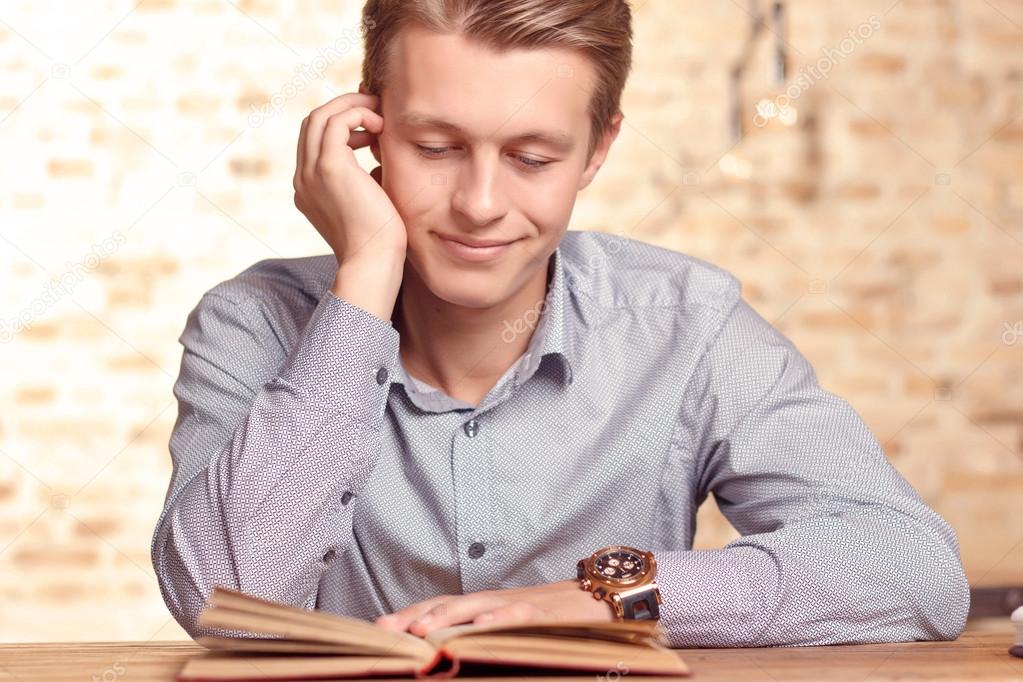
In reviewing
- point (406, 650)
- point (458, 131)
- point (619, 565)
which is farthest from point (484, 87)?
point (406, 650)

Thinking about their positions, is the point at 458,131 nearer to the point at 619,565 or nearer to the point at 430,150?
the point at 430,150

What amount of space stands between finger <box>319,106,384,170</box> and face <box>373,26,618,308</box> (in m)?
0.05

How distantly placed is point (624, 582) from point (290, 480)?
1.22ft

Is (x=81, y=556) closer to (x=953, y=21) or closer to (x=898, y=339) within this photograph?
(x=898, y=339)

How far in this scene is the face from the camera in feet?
4.66

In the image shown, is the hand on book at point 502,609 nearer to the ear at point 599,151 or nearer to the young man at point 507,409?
the young man at point 507,409

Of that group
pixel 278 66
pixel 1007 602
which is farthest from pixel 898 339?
pixel 278 66

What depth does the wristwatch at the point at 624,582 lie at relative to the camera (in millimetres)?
1213

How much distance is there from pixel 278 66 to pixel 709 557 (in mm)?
2244

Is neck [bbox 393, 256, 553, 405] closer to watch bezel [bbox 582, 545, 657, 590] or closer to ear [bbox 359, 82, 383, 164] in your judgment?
ear [bbox 359, 82, 383, 164]

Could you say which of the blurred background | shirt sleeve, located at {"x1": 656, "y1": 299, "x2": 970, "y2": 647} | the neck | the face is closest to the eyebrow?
the face

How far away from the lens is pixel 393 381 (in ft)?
5.08

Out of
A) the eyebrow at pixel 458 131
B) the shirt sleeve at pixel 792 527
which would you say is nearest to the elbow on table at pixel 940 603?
the shirt sleeve at pixel 792 527

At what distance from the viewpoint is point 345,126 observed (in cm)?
154
